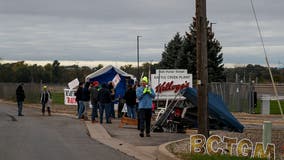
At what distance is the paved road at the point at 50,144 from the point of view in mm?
13008

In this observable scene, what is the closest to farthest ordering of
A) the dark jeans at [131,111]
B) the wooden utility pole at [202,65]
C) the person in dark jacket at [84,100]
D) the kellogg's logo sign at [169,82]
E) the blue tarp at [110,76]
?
1. the wooden utility pole at [202,65]
2. the dark jeans at [131,111]
3. the person in dark jacket at [84,100]
4. the kellogg's logo sign at [169,82]
5. the blue tarp at [110,76]

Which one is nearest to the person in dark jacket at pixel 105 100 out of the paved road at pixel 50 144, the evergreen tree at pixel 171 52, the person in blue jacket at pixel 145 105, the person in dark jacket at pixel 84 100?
the paved road at pixel 50 144

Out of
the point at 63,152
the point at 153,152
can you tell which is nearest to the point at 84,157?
the point at 63,152

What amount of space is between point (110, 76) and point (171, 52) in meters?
34.5

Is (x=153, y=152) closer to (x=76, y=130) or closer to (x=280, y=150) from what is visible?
(x=280, y=150)

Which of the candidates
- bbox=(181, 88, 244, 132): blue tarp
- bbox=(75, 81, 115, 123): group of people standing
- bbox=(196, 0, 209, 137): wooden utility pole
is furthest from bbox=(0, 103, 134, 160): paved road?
bbox=(181, 88, 244, 132): blue tarp

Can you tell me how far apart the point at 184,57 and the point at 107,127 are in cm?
3613

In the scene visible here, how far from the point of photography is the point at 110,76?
31.6 m

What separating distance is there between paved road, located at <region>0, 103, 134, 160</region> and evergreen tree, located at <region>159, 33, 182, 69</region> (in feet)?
136

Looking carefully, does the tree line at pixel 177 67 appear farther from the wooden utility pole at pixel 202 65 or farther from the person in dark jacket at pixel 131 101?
the wooden utility pole at pixel 202 65

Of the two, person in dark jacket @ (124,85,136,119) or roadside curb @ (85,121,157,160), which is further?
person in dark jacket @ (124,85,136,119)

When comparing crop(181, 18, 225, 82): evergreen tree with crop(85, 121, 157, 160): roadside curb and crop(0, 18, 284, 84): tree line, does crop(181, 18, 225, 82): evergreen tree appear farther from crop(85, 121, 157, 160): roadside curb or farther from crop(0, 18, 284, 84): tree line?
crop(85, 121, 157, 160): roadside curb

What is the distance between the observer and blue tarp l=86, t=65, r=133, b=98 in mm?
30641

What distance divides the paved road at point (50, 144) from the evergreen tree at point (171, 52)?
41.4 m
